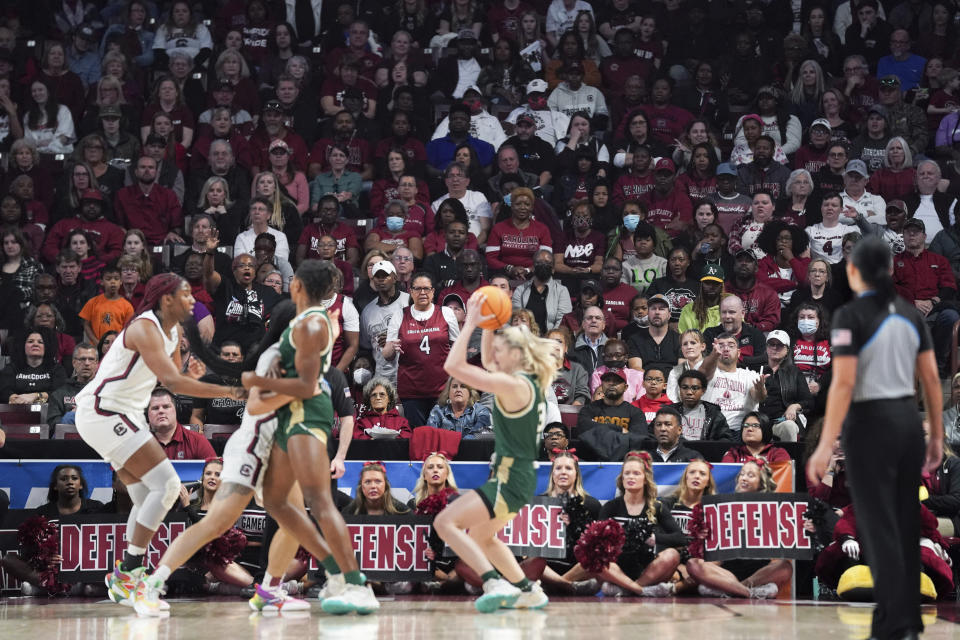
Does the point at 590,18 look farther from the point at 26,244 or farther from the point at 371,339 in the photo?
the point at 26,244

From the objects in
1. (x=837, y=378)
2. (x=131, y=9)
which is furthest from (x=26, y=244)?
(x=837, y=378)

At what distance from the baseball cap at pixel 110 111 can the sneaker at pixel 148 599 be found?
940cm

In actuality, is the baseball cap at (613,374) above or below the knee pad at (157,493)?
above

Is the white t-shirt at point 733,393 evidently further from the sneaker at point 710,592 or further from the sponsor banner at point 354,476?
the sneaker at point 710,592

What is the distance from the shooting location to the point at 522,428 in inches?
274

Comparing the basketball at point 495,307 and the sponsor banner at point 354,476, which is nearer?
the basketball at point 495,307

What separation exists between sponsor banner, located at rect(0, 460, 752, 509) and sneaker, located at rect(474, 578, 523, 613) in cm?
230

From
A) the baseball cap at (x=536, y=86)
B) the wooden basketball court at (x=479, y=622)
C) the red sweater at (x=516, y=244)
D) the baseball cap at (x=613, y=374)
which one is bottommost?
the wooden basketball court at (x=479, y=622)

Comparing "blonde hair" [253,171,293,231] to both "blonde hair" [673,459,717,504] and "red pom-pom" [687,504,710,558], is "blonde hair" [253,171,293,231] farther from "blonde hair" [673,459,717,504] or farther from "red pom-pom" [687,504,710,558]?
"red pom-pom" [687,504,710,558]

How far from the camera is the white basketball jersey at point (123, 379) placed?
282 inches

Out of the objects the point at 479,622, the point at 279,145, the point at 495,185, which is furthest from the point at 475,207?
the point at 479,622

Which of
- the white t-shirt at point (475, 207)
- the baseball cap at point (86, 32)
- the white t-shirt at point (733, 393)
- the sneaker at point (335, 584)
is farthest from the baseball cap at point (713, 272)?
the baseball cap at point (86, 32)

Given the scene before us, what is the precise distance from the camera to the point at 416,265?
13492 mm

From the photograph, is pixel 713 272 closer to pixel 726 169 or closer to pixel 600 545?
pixel 726 169
